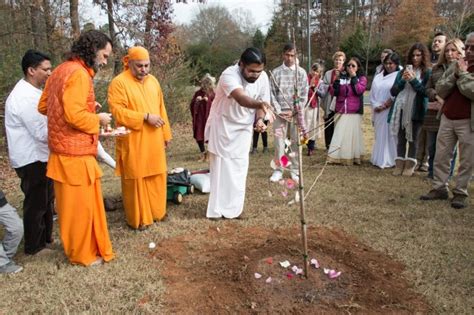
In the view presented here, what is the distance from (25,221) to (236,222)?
2224 mm

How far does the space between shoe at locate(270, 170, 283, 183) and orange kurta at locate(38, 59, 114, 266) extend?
331cm

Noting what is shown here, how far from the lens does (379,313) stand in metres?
2.88

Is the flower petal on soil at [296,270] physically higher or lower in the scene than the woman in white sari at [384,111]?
lower

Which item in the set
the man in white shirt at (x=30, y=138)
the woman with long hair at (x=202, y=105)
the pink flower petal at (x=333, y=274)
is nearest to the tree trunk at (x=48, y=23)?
the woman with long hair at (x=202, y=105)

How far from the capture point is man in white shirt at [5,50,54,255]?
3.64 meters

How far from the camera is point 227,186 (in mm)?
4672

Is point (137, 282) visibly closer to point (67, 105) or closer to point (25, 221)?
point (25, 221)

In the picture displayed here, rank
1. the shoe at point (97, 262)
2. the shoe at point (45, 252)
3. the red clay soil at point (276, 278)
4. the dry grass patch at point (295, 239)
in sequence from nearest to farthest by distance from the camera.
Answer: the red clay soil at point (276, 278) < the dry grass patch at point (295, 239) < the shoe at point (97, 262) < the shoe at point (45, 252)

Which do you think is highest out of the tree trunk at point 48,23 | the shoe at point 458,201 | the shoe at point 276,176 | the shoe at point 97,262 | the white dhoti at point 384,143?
the tree trunk at point 48,23

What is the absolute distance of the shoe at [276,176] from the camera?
6352 mm

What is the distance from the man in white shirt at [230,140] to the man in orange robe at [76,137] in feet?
4.86

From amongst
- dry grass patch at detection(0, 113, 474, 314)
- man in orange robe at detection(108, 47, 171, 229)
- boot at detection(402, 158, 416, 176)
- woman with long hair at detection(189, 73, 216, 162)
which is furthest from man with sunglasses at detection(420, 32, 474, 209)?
woman with long hair at detection(189, 73, 216, 162)

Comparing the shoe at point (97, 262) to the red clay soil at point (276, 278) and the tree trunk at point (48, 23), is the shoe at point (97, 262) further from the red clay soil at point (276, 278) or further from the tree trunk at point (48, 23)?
the tree trunk at point (48, 23)

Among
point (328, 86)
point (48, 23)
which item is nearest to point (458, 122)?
point (328, 86)
